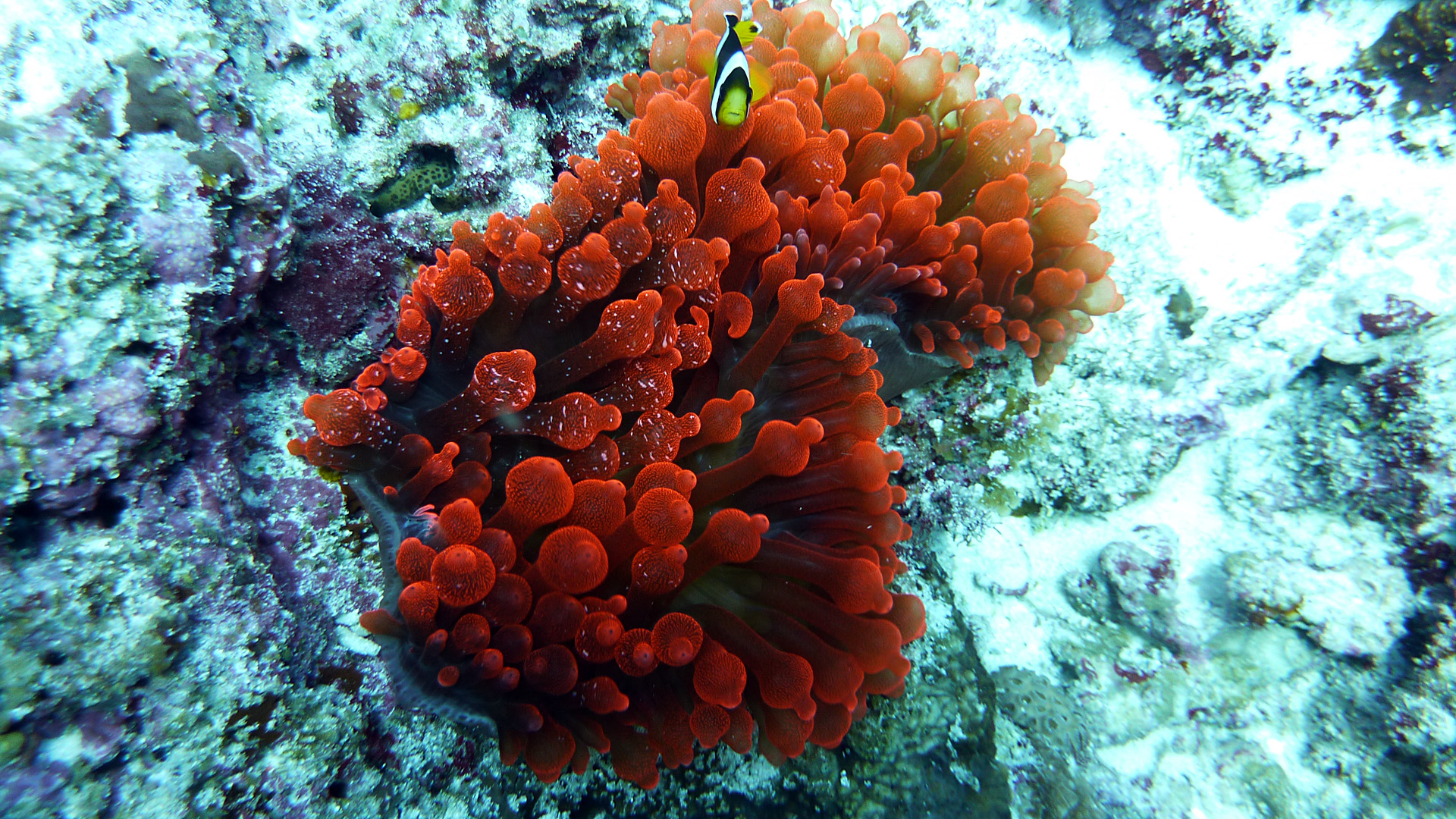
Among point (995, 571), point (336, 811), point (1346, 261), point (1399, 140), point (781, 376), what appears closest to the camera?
point (336, 811)

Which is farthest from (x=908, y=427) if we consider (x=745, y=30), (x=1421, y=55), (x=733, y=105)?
(x=1421, y=55)

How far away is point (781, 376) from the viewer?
2045 millimetres

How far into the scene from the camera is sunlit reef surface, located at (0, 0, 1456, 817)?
1.36 meters

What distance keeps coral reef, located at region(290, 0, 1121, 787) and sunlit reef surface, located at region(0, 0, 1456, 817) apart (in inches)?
11.7

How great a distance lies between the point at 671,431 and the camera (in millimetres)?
1744

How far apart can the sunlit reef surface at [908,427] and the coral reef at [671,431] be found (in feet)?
0.97

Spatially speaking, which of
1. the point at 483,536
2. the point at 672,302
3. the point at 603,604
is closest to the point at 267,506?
the point at 483,536

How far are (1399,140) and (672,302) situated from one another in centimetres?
403

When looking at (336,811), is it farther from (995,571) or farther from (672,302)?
(995,571)

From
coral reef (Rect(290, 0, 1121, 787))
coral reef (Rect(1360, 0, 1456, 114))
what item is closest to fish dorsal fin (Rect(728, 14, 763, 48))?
coral reef (Rect(290, 0, 1121, 787))

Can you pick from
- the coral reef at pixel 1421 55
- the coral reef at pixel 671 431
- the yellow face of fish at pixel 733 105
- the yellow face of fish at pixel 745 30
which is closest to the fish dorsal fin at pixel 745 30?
the yellow face of fish at pixel 745 30

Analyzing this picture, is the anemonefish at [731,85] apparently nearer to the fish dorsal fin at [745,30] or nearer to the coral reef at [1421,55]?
the fish dorsal fin at [745,30]

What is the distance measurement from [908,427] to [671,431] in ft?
4.12

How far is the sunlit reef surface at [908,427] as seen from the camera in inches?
53.6
